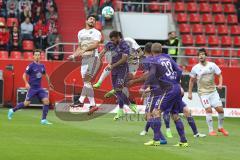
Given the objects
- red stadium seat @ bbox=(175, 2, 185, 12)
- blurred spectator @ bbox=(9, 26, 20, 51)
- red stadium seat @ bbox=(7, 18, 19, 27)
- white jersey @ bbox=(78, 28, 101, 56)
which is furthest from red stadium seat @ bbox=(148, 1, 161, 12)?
white jersey @ bbox=(78, 28, 101, 56)

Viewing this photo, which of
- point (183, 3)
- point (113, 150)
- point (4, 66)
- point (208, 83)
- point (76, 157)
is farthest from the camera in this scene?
point (183, 3)

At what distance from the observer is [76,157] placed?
13.6 m

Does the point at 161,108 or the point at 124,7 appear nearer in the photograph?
the point at 161,108

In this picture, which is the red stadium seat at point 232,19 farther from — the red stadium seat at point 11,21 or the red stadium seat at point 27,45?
the red stadium seat at point 11,21

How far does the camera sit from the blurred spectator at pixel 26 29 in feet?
104

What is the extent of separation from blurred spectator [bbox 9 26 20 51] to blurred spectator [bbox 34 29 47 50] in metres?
0.85

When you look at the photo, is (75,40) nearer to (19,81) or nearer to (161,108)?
(19,81)

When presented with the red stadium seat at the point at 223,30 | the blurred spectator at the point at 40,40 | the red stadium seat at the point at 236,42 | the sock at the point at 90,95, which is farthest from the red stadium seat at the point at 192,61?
the sock at the point at 90,95

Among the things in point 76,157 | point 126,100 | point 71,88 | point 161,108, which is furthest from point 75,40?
point 76,157

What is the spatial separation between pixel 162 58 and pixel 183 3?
2188 cm

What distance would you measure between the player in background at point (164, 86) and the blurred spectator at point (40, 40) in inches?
639

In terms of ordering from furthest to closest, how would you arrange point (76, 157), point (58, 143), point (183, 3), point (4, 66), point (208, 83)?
point (183, 3) → point (4, 66) → point (208, 83) → point (58, 143) → point (76, 157)

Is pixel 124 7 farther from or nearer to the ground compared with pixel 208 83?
farther from the ground

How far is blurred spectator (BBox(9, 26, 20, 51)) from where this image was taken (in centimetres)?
3130
